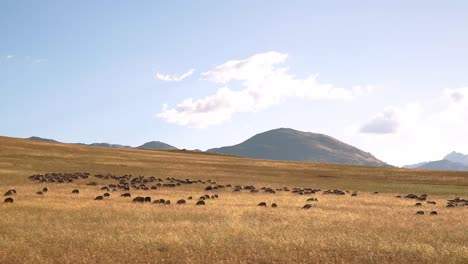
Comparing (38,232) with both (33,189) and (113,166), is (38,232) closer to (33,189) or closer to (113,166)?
(33,189)

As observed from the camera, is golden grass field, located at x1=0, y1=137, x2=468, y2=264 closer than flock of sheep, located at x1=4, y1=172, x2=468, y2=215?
Yes

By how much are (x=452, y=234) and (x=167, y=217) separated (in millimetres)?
14371

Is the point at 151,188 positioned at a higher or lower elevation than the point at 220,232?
higher

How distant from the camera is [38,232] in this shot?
20.2m

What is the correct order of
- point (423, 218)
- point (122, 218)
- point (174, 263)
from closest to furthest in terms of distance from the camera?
1. point (174, 263)
2. point (122, 218)
3. point (423, 218)

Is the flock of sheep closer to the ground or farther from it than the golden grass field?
farther from it

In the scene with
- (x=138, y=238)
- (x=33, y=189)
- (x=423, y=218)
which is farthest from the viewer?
(x=33, y=189)

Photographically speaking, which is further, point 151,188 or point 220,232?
point 151,188

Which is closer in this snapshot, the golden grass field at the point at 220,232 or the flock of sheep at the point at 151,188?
the golden grass field at the point at 220,232

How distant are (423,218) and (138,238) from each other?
17.1 metres

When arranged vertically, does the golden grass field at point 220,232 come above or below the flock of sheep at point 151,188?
below

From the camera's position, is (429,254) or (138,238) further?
(138,238)

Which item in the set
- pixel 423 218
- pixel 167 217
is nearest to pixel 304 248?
pixel 167 217

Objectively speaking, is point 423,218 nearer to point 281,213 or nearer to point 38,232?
point 281,213
